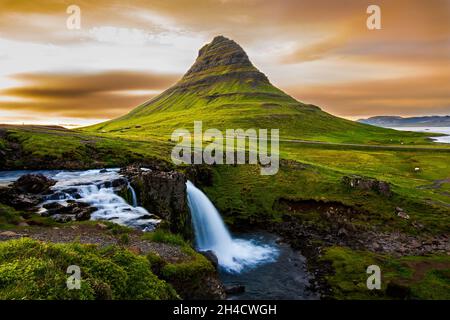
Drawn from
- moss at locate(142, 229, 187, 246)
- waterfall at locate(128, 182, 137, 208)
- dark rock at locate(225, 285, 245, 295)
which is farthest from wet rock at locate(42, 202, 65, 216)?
dark rock at locate(225, 285, 245, 295)

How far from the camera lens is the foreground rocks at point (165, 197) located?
142 feet

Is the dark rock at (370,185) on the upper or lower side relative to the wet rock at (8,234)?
lower

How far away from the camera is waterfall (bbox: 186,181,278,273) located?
141ft

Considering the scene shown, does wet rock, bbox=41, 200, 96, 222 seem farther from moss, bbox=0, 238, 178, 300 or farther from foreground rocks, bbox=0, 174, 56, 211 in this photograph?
moss, bbox=0, 238, 178, 300

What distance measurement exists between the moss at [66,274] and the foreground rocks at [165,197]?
25.8m

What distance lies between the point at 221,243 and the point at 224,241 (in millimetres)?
1144

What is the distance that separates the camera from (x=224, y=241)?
49.4 metres

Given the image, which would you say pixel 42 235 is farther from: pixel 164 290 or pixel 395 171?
pixel 395 171

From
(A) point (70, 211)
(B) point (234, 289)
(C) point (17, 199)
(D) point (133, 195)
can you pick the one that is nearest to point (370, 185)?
(B) point (234, 289)

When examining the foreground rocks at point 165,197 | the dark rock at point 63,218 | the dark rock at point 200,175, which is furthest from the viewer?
the dark rock at point 200,175

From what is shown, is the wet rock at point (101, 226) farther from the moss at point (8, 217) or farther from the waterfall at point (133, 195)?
the waterfall at point (133, 195)

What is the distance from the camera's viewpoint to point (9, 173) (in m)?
60.8

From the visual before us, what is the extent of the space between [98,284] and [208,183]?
5668 cm

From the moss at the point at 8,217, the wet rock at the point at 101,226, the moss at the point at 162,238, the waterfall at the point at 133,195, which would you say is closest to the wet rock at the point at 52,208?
the moss at the point at 8,217
